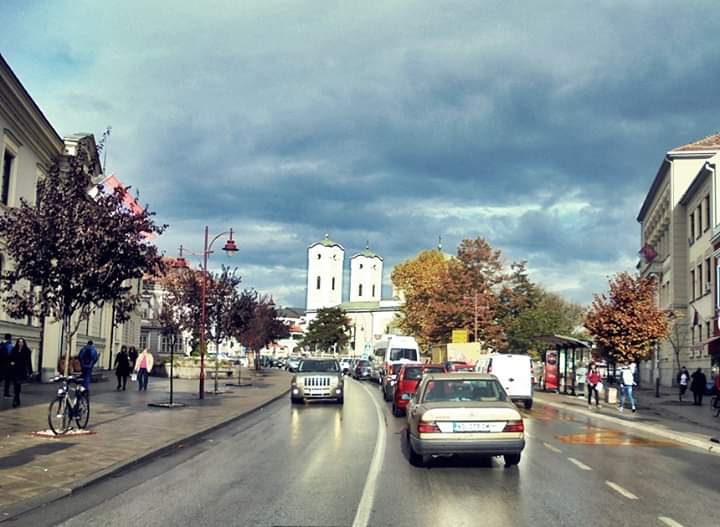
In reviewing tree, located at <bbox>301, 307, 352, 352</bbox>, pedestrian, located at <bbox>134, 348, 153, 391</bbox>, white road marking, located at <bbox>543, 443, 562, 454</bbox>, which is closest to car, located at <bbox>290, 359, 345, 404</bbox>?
pedestrian, located at <bbox>134, 348, 153, 391</bbox>

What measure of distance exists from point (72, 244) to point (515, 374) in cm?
1825

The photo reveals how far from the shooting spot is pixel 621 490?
10.9m

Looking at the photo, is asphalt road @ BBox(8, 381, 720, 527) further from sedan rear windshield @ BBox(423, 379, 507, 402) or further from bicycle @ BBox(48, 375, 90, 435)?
bicycle @ BBox(48, 375, 90, 435)

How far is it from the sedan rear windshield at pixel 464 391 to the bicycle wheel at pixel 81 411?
24.1 ft

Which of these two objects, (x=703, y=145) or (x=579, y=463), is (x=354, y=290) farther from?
(x=579, y=463)

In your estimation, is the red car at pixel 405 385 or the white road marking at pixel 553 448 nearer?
the white road marking at pixel 553 448

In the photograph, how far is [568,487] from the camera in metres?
10.9

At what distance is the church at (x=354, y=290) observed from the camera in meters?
162

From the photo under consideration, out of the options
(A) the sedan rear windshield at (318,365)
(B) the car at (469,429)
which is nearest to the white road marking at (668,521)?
(B) the car at (469,429)

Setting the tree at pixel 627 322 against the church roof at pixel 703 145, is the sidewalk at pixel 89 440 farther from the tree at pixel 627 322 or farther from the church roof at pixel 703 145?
the church roof at pixel 703 145

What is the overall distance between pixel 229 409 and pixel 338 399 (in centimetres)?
603

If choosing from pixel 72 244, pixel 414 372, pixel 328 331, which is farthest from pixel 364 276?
pixel 72 244

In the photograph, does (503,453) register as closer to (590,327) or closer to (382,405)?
(382,405)

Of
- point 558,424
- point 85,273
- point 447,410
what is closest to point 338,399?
point 558,424
